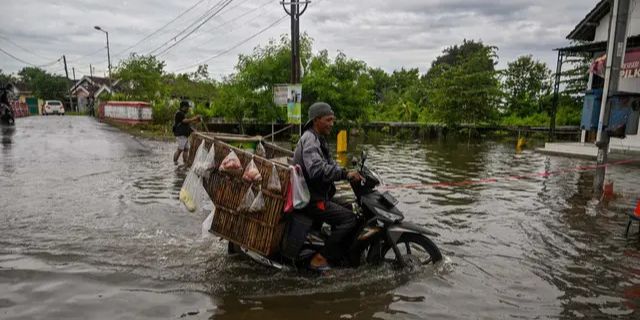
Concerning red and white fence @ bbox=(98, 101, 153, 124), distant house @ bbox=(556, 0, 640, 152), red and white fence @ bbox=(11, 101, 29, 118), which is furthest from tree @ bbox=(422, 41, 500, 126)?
red and white fence @ bbox=(11, 101, 29, 118)

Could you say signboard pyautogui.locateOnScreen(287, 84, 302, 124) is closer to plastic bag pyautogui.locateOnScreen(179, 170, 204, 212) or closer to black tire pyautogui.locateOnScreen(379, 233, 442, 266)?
black tire pyautogui.locateOnScreen(379, 233, 442, 266)

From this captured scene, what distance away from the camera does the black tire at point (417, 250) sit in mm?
4770

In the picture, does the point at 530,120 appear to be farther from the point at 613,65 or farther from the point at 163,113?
the point at 163,113

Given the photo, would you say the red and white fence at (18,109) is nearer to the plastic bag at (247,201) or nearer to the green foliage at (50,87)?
the green foliage at (50,87)

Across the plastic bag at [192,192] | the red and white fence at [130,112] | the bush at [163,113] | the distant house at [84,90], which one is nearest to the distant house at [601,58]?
the plastic bag at [192,192]

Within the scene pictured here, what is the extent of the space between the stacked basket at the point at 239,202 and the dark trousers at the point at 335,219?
393 mm

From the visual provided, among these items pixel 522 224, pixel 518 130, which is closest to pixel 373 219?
pixel 522 224

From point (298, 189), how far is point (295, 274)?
114 cm

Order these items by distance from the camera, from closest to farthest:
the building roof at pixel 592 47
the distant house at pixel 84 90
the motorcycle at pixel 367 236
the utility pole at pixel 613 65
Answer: the motorcycle at pixel 367 236 → the utility pole at pixel 613 65 → the building roof at pixel 592 47 → the distant house at pixel 84 90

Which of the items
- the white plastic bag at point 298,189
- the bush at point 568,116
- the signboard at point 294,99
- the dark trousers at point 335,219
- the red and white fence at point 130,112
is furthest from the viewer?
the red and white fence at point 130,112

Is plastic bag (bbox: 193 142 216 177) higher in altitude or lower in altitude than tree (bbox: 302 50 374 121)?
lower

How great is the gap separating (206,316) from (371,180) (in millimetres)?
2057

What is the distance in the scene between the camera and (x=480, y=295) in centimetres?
437

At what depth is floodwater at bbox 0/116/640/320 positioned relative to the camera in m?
4.03
